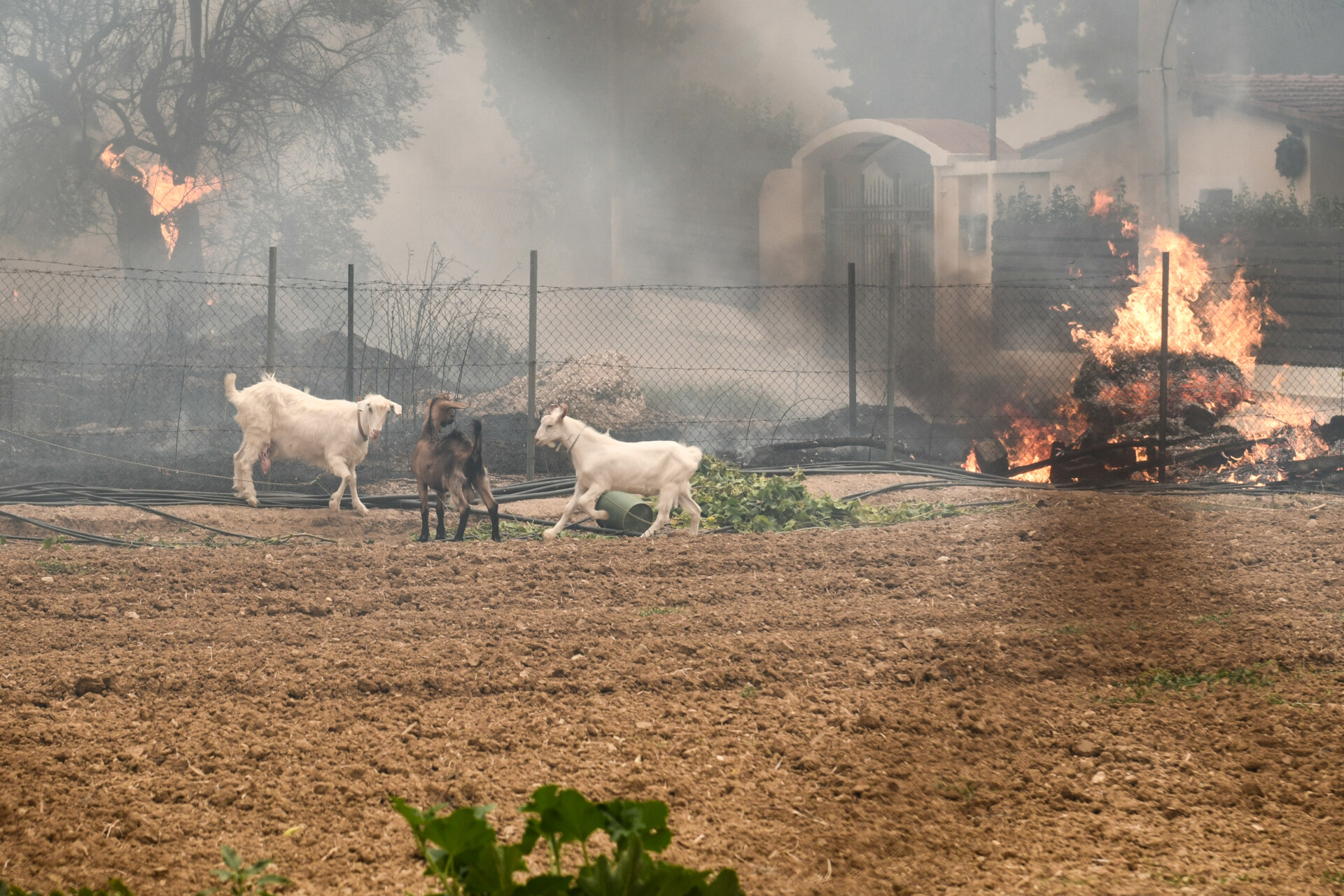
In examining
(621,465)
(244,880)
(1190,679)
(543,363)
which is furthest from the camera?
(543,363)

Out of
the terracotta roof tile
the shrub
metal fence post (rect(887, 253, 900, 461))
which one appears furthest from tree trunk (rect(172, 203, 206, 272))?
the terracotta roof tile

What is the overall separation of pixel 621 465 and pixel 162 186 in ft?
45.9

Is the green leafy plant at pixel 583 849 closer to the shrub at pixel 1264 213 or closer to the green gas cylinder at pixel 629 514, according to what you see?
the green gas cylinder at pixel 629 514

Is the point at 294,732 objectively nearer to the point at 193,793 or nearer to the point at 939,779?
the point at 193,793

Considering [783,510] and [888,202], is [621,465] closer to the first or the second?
[783,510]

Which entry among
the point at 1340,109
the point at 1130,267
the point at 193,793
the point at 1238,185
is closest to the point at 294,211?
the point at 1130,267

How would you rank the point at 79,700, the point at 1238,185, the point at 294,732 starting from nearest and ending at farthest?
the point at 294,732, the point at 79,700, the point at 1238,185

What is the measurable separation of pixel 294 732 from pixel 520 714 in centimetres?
73

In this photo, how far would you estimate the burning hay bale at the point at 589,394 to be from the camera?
511 inches

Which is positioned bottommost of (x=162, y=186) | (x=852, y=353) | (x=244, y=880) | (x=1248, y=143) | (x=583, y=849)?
(x=244, y=880)

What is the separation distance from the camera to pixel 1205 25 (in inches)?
753

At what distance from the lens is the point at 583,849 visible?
156 cm

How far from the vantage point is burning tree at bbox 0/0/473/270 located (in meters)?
17.9

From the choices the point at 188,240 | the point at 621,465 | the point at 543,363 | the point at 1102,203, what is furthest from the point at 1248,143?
the point at 188,240
